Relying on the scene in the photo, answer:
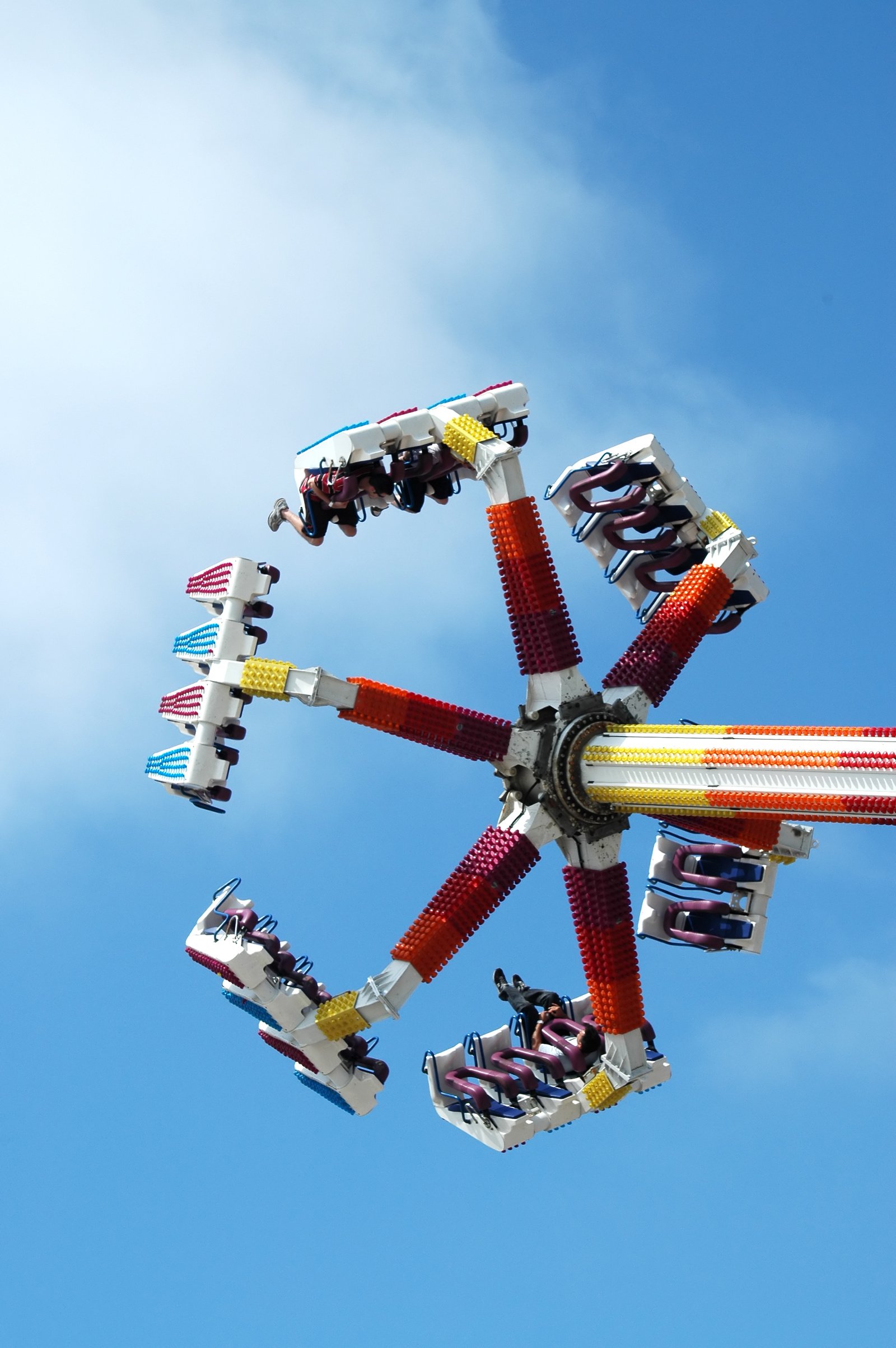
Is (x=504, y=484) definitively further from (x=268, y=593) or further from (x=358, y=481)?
(x=268, y=593)

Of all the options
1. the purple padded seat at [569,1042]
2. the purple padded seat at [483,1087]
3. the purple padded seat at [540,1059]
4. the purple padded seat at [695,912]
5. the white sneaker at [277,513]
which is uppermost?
the white sneaker at [277,513]

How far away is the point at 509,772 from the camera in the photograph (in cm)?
4038

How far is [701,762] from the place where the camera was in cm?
3650

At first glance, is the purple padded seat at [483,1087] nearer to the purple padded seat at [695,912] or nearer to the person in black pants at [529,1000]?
the person in black pants at [529,1000]

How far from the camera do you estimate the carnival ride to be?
38438 mm

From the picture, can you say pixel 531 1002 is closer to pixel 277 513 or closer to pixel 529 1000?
pixel 529 1000

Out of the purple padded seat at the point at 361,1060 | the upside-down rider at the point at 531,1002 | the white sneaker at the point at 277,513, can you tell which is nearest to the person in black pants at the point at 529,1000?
the upside-down rider at the point at 531,1002

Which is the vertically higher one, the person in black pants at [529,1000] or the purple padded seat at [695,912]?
the purple padded seat at [695,912]

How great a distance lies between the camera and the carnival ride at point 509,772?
38438 mm

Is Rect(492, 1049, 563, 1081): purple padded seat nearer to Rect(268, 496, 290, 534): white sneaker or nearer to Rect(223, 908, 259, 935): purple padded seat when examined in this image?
Rect(223, 908, 259, 935): purple padded seat

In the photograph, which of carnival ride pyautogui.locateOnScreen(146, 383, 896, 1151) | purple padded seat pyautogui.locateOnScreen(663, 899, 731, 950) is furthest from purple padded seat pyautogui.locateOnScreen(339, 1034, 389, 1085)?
purple padded seat pyautogui.locateOnScreen(663, 899, 731, 950)

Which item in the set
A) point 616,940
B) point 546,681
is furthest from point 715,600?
point 616,940

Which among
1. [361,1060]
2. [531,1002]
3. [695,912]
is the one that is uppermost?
[695,912]

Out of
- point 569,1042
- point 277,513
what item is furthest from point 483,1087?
point 277,513
